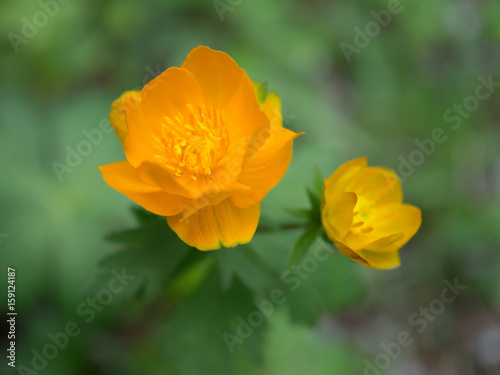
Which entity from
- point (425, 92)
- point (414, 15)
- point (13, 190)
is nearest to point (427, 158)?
point (425, 92)

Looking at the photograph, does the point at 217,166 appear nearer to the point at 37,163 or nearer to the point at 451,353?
the point at 37,163
